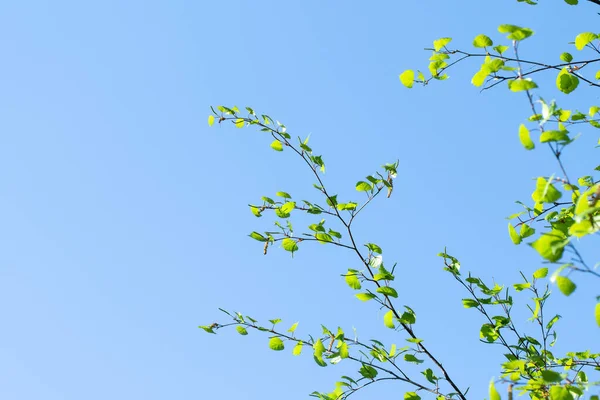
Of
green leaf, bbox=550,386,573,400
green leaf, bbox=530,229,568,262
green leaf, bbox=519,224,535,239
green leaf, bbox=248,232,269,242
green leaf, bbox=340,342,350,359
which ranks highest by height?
green leaf, bbox=519,224,535,239

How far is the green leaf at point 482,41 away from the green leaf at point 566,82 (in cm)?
45

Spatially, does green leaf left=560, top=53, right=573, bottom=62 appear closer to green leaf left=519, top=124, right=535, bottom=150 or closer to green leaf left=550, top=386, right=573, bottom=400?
green leaf left=519, top=124, right=535, bottom=150

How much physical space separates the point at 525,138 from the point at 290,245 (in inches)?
68.2

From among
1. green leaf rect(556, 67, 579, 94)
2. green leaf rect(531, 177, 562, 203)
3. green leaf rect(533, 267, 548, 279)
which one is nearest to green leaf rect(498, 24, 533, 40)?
green leaf rect(531, 177, 562, 203)

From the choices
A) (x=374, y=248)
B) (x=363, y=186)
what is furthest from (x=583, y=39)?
(x=374, y=248)

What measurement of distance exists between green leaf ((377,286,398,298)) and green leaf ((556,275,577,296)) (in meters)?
1.38

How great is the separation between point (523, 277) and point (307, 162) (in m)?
1.40

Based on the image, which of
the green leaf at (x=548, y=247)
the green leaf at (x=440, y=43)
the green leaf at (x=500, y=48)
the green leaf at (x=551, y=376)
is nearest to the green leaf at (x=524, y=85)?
the green leaf at (x=548, y=247)

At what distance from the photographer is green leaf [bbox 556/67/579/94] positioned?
2.63m

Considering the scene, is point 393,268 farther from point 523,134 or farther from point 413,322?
point 523,134

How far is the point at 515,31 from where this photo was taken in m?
1.98

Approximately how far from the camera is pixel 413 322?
9.57ft

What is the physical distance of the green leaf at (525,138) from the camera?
5.71 feet

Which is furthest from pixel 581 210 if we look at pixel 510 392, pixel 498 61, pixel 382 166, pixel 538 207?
pixel 382 166
